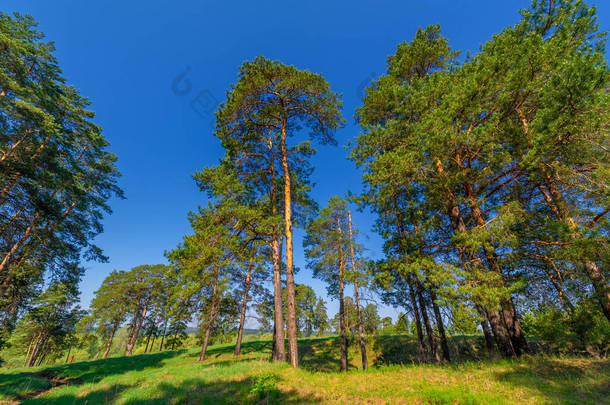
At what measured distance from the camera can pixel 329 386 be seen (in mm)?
6473

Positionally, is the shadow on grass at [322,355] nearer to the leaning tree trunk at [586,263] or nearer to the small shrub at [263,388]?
the small shrub at [263,388]

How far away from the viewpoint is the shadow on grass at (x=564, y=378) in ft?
14.8

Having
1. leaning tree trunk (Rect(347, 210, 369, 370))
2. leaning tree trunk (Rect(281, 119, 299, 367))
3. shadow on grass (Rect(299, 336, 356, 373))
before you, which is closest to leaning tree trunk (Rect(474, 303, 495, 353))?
leaning tree trunk (Rect(347, 210, 369, 370))

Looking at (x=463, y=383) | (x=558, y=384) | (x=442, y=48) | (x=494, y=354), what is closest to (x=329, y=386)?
(x=463, y=383)

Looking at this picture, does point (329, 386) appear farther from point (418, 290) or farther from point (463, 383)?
point (418, 290)

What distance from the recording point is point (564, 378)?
552 cm

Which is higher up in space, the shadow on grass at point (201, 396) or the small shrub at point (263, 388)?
the small shrub at point (263, 388)

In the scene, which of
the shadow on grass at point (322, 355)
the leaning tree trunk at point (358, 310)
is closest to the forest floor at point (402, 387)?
the leaning tree trunk at point (358, 310)

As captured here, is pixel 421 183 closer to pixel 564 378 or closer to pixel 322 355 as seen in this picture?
pixel 564 378

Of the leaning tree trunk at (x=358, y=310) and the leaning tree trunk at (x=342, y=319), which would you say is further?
the leaning tree trunk at (x=342, y=319)

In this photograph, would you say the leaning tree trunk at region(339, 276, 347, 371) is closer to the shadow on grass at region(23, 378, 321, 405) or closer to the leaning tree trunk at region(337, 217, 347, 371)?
the leaning tree trunk at region(337, 217, 347, 371)

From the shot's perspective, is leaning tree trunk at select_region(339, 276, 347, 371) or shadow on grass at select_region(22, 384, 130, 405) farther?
leaning tree trunk at select_region(339, 276, 347, 371)

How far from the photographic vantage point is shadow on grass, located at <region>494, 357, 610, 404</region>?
452 cm

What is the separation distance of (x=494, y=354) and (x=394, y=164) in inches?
319
